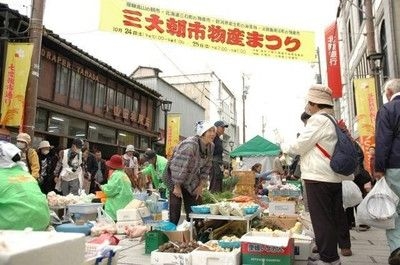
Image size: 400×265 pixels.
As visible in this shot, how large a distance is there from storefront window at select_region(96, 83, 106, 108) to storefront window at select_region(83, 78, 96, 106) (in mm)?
432

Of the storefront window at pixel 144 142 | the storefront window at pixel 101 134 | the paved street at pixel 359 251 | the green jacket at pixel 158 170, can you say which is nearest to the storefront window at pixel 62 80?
the storefront window at pixel 101 134

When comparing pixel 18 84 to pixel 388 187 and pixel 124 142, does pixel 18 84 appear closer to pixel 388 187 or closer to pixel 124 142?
pixel 388 187

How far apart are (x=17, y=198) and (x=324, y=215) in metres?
3.42

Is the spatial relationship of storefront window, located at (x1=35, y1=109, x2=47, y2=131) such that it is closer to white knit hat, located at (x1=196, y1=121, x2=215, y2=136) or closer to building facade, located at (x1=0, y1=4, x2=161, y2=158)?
building facade, located at (x1=0, y1=4, x2=161, y2=158)

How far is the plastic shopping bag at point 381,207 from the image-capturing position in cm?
423

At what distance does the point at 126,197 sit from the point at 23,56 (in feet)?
15.2

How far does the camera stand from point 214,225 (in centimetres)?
611

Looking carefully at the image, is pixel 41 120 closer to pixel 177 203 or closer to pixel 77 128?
pixel 77 128

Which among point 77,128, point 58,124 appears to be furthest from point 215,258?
point 77,128

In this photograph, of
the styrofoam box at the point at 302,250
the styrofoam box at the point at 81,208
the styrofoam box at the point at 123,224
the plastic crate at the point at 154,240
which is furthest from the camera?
the styrofoam box at the point at 81,208

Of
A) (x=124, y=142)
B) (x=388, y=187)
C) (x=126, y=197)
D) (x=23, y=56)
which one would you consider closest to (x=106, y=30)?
(x=23, y=56)

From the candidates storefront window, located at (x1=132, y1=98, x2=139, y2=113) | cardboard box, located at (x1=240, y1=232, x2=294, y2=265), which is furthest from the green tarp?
cardboard box, located at (x1=240, y1=232, x2=294, y2=265)

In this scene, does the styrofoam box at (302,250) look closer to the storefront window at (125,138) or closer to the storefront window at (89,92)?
the storefront window at (89,92)

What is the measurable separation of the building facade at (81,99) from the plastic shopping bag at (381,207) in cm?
979
